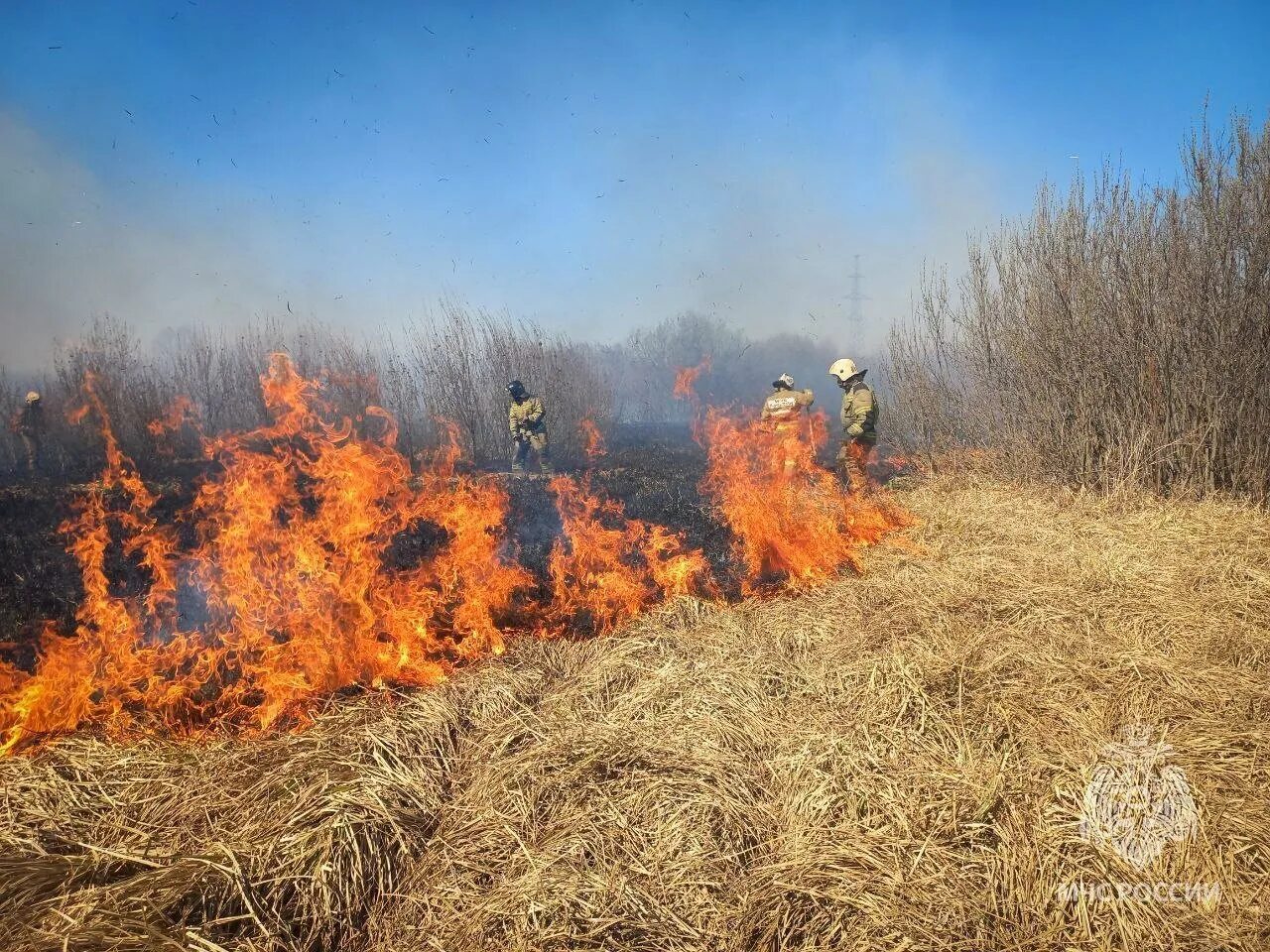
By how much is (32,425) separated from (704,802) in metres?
16.7

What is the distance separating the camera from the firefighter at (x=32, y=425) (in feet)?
42.2

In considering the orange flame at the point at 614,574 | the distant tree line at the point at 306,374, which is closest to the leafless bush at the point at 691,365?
the distant tree line at the point at 306,374

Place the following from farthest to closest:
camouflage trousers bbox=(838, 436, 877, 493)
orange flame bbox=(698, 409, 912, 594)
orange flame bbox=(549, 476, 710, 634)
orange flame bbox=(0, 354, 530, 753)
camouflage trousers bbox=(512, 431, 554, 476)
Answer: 1. camouflage trousers bbox=(512, 431, 554, 476)
2. camouflage trousers bbox=(838, 436, 877, 493)
3. orange flame bbox=(698, 409, 912, 594)
4. orange flame bbox=(549, 476, 710, 634)
5. orange flame bbox=(0, 354, 530, 753)

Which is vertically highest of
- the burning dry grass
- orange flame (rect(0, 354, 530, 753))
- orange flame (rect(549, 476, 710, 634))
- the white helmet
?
the white helmet

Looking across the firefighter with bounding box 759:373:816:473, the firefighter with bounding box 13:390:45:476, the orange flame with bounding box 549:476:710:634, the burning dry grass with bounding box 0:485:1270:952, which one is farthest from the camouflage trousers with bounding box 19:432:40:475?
the firefighter with bounding box 759:373:816:473

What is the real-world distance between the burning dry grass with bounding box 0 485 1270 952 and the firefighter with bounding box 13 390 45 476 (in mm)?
14162

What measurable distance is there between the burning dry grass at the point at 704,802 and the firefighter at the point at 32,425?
46.5 ft

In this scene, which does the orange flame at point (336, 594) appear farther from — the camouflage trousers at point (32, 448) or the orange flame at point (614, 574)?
the camouflage trousers at point (32, 448)

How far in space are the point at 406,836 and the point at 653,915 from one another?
101 centimetres

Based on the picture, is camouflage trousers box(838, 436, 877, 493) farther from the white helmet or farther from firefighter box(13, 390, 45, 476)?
firefighter box(13, 390, 45, 476)

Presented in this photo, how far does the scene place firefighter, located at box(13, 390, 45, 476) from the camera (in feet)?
42.2

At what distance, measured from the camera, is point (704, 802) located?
8.41 ft

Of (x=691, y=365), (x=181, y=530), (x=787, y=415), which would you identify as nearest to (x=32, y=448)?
(x=181, y=530)

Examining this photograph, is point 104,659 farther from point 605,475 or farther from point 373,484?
point 605,475
